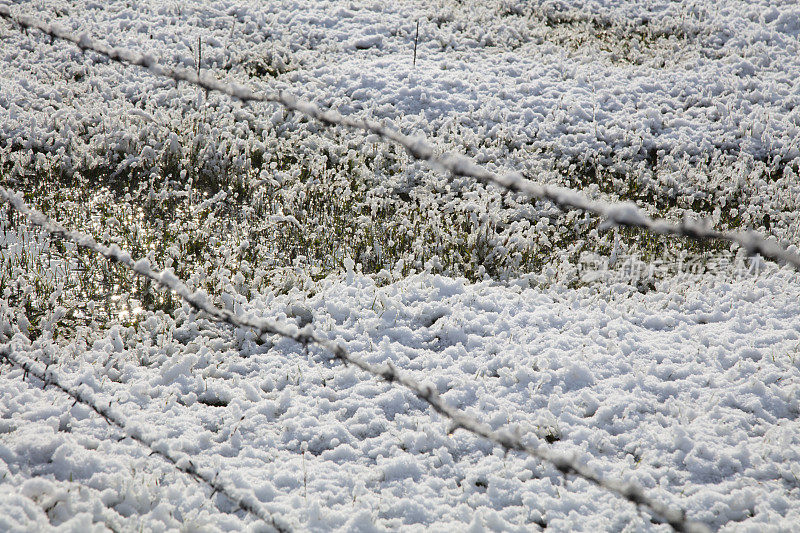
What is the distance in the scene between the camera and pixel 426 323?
5316 millimetres

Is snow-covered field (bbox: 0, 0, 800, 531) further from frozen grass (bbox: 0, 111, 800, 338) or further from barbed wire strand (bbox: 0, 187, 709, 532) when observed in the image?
barbed wire strand (bbox: 0, 187, 709, 532)

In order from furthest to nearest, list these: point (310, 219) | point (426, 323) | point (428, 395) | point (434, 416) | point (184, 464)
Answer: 1. point (310, 219)
2. point (426, 323)
3. point (434, 416)
4. point (184, 464)
5. point (428, 395)

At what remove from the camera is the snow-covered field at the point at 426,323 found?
3.40 meters

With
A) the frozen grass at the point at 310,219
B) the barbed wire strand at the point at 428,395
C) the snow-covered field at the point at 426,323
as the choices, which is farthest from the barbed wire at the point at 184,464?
the frozen grass at the point at 310,219

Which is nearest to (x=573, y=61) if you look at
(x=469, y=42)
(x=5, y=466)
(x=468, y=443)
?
(x=469, y=42)

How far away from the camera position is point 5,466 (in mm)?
3174

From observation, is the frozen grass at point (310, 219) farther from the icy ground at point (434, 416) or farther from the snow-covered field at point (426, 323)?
the icy ground at point (434, 416)

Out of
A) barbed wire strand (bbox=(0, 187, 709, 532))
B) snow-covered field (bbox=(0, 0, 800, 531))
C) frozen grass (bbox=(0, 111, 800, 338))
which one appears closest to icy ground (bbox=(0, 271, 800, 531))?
snow-covered field (bbox=(0, 0, 800, 531))

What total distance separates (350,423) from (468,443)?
0.87m

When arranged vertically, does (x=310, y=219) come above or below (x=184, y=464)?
above

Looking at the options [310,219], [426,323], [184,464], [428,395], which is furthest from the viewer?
[310,219]

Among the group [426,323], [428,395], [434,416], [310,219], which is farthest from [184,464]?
[310,219]

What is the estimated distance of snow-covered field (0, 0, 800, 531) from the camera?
3.40 meters

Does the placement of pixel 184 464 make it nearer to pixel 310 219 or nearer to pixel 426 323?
pixel 426 323
